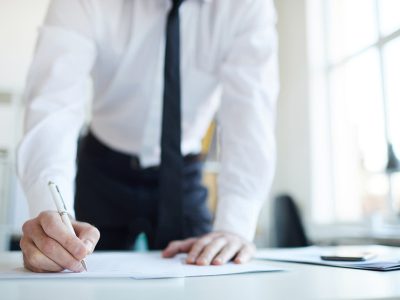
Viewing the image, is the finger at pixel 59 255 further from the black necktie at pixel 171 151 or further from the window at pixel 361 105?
the window at pixel 361 105

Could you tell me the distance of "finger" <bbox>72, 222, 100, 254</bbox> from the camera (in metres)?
0.64

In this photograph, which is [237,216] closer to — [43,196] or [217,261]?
[217,261]

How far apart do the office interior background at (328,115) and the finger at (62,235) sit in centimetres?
211

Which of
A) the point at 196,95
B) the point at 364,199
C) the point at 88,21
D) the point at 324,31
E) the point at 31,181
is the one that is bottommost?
the point at 364,199

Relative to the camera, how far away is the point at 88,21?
110 centimetres

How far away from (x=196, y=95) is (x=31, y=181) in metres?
0.61

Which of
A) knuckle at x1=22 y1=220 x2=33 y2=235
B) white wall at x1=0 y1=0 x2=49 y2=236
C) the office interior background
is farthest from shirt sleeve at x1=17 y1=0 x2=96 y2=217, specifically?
white wall at x1=0 y1=0 x2=49 y2=236

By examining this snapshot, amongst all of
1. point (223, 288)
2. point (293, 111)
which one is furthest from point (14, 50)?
point (223, 288)

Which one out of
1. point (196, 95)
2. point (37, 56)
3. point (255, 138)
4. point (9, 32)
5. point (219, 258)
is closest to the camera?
point (219, 258)

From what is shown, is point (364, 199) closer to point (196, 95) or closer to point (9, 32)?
point (196, 95)

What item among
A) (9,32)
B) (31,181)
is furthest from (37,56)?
(9,32)

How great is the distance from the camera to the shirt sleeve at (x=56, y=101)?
0.89 m

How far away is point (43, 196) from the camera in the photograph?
86 centimetres

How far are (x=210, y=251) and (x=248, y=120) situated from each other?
46 centimetres
